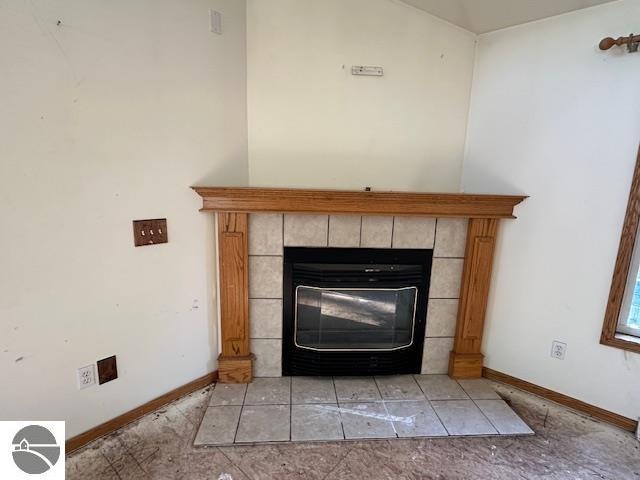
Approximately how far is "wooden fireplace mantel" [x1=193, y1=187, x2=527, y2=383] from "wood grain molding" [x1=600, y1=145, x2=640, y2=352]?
0.48 meters

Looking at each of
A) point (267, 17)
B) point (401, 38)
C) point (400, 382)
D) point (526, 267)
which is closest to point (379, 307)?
point (400, 382)

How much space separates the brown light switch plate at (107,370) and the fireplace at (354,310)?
90 centimetres

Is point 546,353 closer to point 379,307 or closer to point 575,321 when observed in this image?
point 575,321

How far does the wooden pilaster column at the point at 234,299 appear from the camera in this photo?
1879mm

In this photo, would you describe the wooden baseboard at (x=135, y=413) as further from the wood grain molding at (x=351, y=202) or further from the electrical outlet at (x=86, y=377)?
the wood grain molding at (x=351, y=202)

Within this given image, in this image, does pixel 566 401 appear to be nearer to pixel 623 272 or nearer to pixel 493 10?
pixel 623 272

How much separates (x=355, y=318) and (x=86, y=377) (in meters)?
1.44

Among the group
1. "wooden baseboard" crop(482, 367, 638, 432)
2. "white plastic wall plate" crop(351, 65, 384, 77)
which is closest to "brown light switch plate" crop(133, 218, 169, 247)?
"white plastic wall plate" crop(351, 65, 384, 77)

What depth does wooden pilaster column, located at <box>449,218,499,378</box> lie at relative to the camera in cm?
202

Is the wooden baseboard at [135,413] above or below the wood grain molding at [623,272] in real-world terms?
below

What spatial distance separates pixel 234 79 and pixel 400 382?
2.11m

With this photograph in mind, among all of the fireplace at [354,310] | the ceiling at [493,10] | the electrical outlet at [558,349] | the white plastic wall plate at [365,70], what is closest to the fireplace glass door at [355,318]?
the fireplace at [354,310]

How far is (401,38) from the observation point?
2.05 meters

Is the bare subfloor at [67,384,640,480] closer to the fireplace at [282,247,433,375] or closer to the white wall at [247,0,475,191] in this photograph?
the fireplace at [282,247,433,375]
